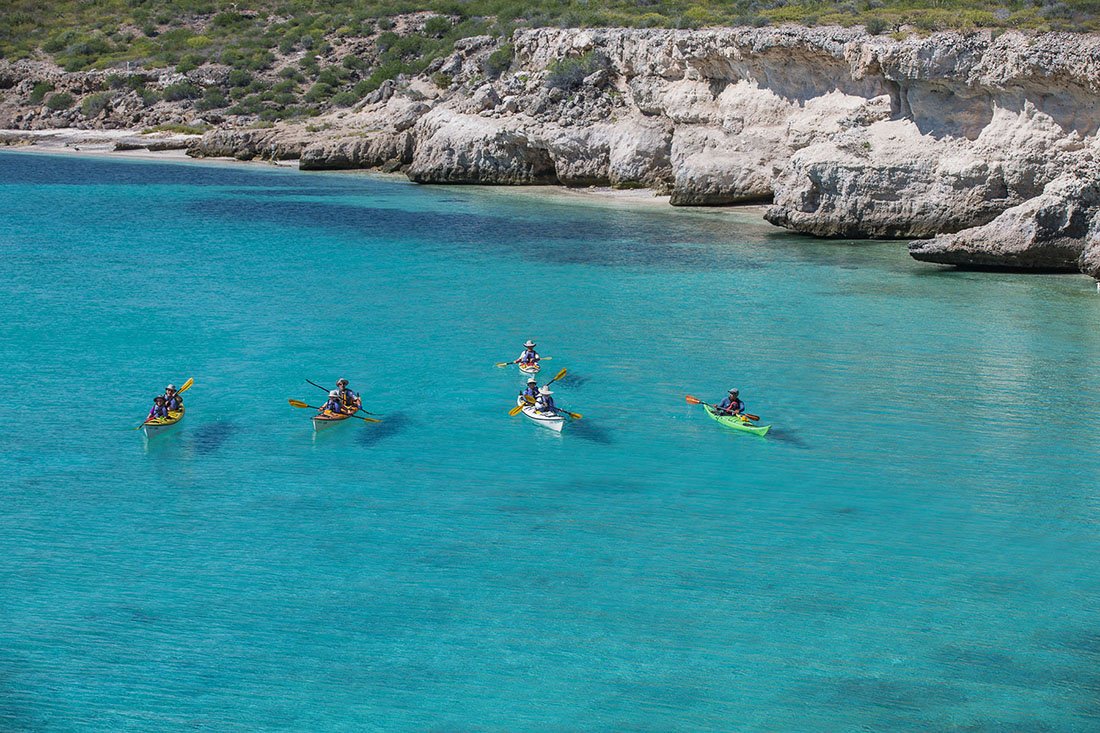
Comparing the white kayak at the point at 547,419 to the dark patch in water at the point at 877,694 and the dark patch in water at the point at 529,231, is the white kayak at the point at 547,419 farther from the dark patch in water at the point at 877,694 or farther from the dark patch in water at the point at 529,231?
the dark patch in water at the point at 529,231

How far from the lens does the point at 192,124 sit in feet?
276

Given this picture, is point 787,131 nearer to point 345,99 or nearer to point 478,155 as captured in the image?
point 478,155

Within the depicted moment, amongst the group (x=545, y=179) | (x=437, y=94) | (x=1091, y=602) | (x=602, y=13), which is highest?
(x=602, y=13)

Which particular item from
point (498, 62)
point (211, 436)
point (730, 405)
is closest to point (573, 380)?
point (730, 405)

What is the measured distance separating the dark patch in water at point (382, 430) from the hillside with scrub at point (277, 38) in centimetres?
3990

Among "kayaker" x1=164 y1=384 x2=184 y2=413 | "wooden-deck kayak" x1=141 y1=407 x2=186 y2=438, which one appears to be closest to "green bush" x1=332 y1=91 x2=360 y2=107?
"kayaker" x1=164 y1=384 x2=184 y2=413

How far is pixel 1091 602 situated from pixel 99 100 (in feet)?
281

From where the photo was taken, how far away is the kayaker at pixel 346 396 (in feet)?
72.2

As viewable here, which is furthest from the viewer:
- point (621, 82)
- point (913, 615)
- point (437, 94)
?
point (437, 94)

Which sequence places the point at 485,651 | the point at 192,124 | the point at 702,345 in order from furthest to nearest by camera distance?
1. the point at 192,124
2. the point at 702,345
3. the point at 485,651

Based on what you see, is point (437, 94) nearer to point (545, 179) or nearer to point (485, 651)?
point (545, 179)

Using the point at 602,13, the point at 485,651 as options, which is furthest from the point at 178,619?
the point at 602,13

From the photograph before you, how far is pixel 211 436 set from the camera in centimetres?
2136

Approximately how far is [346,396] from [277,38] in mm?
82162
